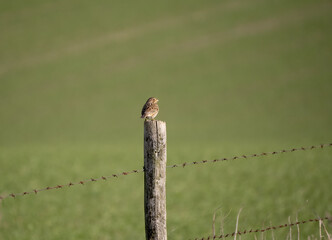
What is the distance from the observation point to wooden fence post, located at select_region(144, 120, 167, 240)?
10.5 feet

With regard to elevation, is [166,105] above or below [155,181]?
above

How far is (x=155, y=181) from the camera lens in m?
3.22

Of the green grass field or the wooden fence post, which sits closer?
the wooden fence post

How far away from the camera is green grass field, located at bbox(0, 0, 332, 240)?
1064 cm

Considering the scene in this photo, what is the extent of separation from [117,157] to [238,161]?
528 cm

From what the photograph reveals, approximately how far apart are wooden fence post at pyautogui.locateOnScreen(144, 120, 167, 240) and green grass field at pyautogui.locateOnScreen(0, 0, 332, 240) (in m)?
5.05

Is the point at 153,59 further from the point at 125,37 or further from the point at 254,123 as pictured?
the point at 254,123

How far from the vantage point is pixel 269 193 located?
36.9 feet

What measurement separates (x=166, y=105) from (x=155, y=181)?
32.6 metres

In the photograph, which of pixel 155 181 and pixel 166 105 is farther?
pixel 166 105

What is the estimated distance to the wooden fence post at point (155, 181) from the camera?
3209mm

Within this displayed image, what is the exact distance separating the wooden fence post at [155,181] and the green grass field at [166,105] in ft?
16.6

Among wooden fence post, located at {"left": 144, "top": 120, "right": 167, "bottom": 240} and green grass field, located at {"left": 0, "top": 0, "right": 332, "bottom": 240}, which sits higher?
green grass field, located at {"left": 0, "top": 0, "right": 332, "bottom": 240}

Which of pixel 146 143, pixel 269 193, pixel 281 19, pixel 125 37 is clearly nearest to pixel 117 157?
pixel 269 193
